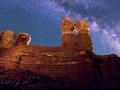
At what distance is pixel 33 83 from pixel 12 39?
26940 mm

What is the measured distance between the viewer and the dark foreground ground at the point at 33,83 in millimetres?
38225

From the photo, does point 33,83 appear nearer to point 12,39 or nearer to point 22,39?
point 12,39

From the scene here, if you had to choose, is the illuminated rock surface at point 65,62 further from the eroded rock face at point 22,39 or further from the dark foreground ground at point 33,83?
the eroded rock face at point 22,39

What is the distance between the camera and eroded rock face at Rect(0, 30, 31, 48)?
2425 inches

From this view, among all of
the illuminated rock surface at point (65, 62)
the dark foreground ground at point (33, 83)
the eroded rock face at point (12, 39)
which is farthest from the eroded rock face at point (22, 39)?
the dark foreground ground at point (33, 83)

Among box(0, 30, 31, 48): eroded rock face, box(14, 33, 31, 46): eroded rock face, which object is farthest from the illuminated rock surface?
box(14, 33, 31, 46): eroded rock face

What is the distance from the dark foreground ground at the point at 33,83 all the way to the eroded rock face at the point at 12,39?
17926mm

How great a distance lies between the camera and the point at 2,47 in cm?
5991

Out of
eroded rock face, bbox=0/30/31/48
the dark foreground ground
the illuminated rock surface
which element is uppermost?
eroded rock face, bbox=0/30/31/48

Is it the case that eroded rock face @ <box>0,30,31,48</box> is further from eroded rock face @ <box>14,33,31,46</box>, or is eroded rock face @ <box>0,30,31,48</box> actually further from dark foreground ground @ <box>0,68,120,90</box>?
dark foreground ground @ <box>0,68,120,90</box>

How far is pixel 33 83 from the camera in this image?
133 feet

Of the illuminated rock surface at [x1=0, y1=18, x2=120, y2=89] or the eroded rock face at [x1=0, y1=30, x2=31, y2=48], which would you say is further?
the eroded rock face at [x1=0, y1=30, x2=31, y2=48]

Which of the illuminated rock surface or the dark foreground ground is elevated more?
the illuminated rock surface

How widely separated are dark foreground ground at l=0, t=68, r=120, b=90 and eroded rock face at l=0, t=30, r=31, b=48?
1793 centimetres
